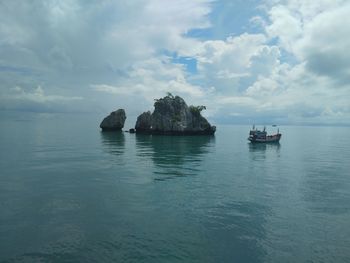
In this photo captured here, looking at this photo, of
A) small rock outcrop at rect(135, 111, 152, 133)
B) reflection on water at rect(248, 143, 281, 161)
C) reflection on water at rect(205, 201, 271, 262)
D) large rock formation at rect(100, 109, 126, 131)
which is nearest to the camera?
reflection on water at rect(205, 201, 271, 262)

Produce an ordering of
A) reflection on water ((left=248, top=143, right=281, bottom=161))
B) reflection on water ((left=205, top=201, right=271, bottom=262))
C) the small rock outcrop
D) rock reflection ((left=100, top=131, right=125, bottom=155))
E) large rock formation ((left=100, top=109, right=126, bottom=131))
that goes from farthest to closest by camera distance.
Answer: large rock formation ((left=100, top=109, right=126, bottom=131)) → the small rock outcrop → rock reflection ((left=100, top=131, right=125, bottom=155)) → reflection on water ((left=248, top=143, right=281, bottom=161)) → reflection on water ((left=205, top=201, right=271, bottom=262))

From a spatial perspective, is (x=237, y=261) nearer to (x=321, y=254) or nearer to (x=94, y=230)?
(x=321, y=254)

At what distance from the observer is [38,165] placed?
45.5 meters

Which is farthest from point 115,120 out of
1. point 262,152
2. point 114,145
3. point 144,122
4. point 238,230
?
point 238,230

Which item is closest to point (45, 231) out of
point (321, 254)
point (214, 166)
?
point (321, 254)

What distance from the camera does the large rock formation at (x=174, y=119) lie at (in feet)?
398

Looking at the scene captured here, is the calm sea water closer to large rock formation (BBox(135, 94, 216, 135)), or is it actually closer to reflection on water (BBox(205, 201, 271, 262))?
reflection on water (BBox(205, 201, 271, 262))

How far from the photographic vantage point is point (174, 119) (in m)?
122

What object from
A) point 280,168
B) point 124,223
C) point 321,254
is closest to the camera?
point 321,254

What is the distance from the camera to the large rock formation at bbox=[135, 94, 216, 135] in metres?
121

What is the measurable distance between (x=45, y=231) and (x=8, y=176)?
67.2ft

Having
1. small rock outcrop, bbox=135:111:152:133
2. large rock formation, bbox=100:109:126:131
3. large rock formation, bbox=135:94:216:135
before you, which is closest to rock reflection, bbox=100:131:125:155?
large rock formation, bbox=135:94:216:135

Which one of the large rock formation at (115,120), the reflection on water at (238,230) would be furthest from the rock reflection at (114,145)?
the reflection on water at (238,230)

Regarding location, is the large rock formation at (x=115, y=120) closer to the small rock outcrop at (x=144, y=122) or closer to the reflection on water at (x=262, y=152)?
the small rock outcrop at (x=144, y=122)
